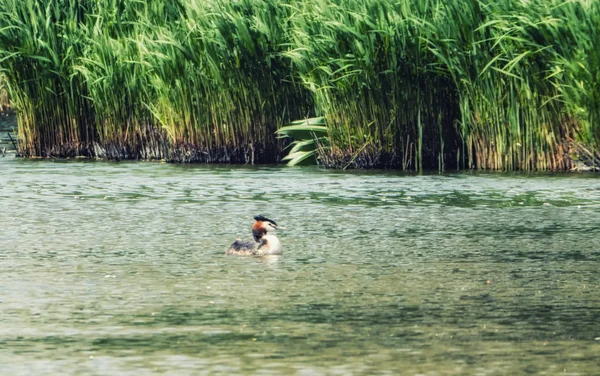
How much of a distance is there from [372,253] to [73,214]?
12.0ft

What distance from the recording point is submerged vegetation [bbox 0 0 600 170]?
15594mm

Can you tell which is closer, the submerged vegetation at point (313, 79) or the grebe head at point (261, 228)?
the grebe head at point (261, 228)

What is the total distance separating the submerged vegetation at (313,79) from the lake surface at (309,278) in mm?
960

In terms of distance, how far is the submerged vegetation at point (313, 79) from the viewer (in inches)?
614

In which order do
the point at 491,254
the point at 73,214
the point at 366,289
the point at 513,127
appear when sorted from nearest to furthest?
the point at 366,289, the point at 491,254, the point at 73,214, the point at 513,127

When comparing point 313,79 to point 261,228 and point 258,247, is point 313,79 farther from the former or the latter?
point 258,247

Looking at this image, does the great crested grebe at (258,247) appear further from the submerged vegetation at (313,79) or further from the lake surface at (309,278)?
the submerged vegetation at (313,79)

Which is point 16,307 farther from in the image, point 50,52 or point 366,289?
point 50,52

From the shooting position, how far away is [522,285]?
27.9ft

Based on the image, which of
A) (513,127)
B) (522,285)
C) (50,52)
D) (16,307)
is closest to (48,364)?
(16,307)

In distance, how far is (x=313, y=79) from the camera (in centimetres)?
1680

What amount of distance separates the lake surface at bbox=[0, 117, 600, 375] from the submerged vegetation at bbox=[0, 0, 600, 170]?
0.96m

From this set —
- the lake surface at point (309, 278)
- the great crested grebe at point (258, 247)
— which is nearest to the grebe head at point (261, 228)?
the great crested grebe at point (258, 247)

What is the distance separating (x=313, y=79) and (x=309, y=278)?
815 cm
